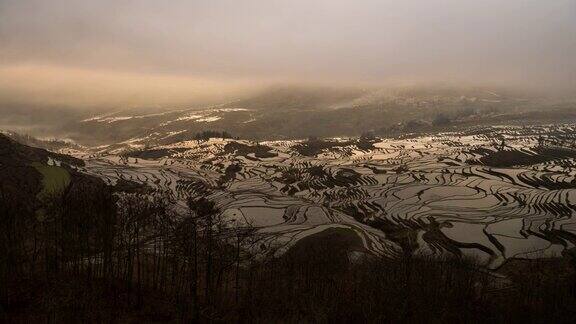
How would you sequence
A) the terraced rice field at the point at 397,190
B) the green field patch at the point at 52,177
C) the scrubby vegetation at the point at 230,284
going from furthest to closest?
the green field patch at the point at 52,177 < the terraced rice field at the point at 397,190 < the scrubby vegetation at the point at 230,284

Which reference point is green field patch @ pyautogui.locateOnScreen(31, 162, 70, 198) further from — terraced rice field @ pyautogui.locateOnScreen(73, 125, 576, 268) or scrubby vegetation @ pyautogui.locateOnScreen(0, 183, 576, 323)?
scrubby vegetation @ pyautogui.locateOnScreen(0, 183, 576, 323)

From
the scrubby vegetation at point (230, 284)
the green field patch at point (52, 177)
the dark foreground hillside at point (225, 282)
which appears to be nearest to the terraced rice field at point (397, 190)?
the dark foreground hillside at point (225, 282)

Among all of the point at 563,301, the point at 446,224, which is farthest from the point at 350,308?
the point at 446,224

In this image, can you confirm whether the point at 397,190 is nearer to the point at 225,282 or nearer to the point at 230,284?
the point at 225,282

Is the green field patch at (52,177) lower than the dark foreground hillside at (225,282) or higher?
higher

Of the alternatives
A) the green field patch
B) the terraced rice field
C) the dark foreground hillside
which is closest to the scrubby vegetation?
the dark foreground hillside

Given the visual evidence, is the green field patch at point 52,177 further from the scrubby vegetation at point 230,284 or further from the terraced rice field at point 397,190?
the scrubby vegetation at point 230,284
